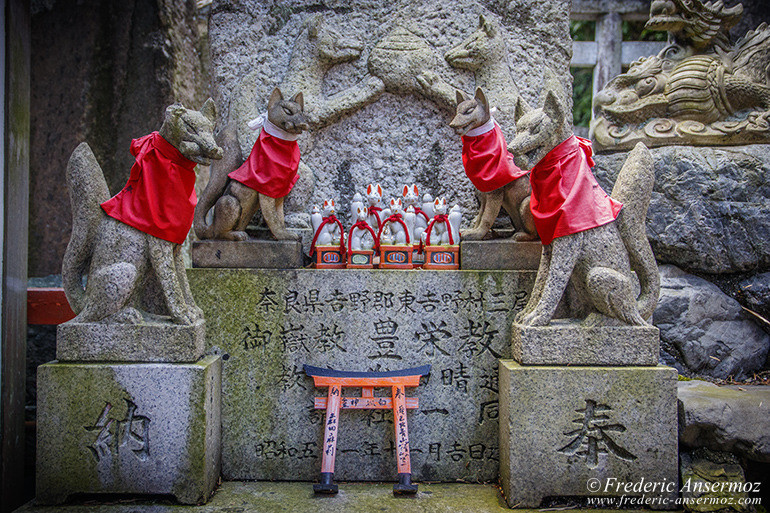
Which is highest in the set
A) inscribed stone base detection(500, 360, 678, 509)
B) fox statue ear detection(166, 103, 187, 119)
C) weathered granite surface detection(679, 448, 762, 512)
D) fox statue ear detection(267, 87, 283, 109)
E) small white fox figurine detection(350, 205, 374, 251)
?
fox statue ear detection(267, 87, 283, 109)

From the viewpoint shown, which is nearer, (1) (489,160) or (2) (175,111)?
(2) (175,111)

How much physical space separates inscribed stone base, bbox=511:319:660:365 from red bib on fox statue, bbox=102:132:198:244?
232cm

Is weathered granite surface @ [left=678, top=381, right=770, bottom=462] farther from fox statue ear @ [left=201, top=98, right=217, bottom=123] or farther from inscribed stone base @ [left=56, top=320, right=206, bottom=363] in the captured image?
fox statue ear @ [left=201, top=98, right=217, bottom=123]

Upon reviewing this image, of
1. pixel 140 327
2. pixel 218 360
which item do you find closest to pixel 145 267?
pixel 140 327

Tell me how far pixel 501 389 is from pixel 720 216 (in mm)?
2593

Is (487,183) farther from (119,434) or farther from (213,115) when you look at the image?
(119,434)

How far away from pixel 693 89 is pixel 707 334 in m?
2.14

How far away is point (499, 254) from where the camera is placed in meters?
3.74

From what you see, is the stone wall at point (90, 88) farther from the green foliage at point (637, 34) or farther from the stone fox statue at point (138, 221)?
the green foliage at point (637, 34)

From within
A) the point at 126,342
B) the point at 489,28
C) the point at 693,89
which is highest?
the point at 489,28

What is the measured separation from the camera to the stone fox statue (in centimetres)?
330

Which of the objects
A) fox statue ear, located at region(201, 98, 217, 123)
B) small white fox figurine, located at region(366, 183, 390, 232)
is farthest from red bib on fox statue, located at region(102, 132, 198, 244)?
small white fox figurine, located at region(366, 183, 390, 232)

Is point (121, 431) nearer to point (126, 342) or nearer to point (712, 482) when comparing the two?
point (126, 342)

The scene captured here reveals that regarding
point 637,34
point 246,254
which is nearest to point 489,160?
point 246,254
